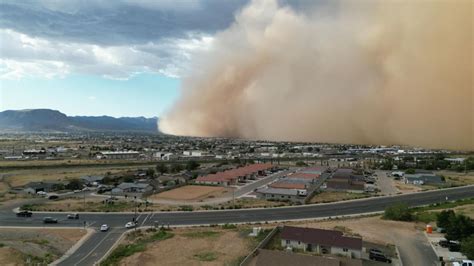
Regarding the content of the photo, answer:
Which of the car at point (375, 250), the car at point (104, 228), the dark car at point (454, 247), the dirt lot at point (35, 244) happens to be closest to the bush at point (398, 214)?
the dark car at point (454, 247)

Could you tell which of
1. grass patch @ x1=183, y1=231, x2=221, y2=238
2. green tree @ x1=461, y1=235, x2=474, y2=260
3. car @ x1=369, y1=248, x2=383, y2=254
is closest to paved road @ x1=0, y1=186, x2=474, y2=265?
grass patch @ x1=183, y1=231, x2=221, y2=238

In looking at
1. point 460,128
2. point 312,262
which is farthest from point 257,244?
point 460,128

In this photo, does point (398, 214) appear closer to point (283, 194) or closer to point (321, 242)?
point (321, 242)

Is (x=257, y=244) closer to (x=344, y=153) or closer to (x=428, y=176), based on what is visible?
(x=428, y=176)

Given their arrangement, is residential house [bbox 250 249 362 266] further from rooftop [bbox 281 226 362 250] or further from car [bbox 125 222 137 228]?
car [bbox 125 222 137 228]

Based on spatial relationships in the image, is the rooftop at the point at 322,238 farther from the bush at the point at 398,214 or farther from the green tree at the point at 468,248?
the bush at the point at 398,214

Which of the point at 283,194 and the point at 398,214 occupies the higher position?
the point at 398,214

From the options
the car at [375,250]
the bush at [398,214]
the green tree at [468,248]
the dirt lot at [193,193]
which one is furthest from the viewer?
the dirt lot at [193,193]

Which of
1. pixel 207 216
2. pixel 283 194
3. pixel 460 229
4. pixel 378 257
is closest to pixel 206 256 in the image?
pixel 378 257
